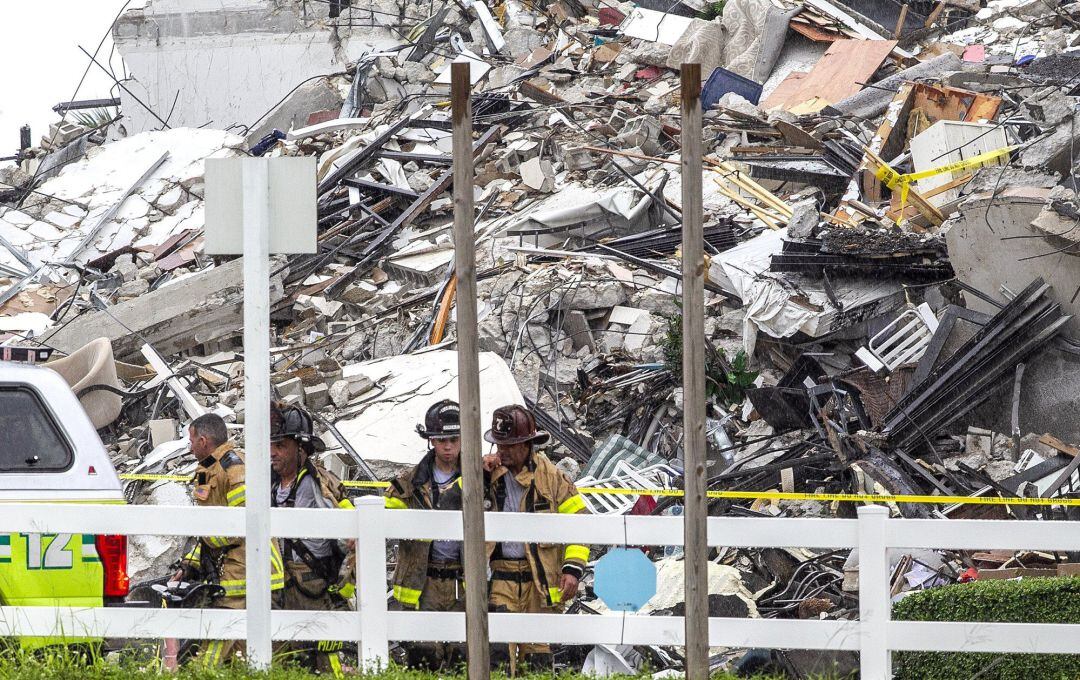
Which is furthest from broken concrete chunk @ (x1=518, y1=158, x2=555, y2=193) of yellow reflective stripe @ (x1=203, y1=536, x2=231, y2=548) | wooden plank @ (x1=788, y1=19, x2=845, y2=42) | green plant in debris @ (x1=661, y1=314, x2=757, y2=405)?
yellow reflective stripe @ (x1=203, y1=536, x2=231, y2=548)

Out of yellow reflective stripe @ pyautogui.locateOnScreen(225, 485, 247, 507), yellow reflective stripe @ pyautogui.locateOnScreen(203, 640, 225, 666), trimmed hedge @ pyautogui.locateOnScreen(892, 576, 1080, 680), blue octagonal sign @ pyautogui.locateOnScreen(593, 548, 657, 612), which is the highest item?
yellow reflective stripe @ pyautogui.locateOnScreen(225, 485, 247, 507)

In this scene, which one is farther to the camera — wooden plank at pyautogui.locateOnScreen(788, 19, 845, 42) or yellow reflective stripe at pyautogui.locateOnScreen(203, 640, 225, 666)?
wooden plank at pyautogui.locateOnScreen(788, 19, 845, 42)

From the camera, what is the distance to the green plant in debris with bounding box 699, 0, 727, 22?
21734 millimetres

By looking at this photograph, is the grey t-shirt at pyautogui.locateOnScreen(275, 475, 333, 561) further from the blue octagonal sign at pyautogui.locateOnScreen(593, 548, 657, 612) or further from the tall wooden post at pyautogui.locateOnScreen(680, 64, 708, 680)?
the tall wooden post at pyautogui.locateOnScreen(680, 64, 708, 680)

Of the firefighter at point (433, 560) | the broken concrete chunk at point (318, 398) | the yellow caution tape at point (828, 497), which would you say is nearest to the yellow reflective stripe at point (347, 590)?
the firefighter at point (433, 560)

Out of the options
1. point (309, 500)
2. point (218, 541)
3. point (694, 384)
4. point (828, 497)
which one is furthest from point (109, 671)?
point (828, 497)

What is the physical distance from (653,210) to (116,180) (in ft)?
A: 35.2

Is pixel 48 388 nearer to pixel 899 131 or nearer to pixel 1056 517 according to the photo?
pixel 1056 517

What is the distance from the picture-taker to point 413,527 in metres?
5.21

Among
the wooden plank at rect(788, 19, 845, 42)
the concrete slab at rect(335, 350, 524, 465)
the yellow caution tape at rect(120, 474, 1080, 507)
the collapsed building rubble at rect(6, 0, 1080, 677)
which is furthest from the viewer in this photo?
the wooden plank at rect(788, 19, 845, 42)

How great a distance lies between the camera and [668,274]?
41.1ft

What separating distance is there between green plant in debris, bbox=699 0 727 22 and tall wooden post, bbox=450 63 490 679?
18.4m

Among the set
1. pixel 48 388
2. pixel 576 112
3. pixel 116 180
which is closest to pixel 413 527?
pixel 48 388

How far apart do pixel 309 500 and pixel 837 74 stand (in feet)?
46.9
